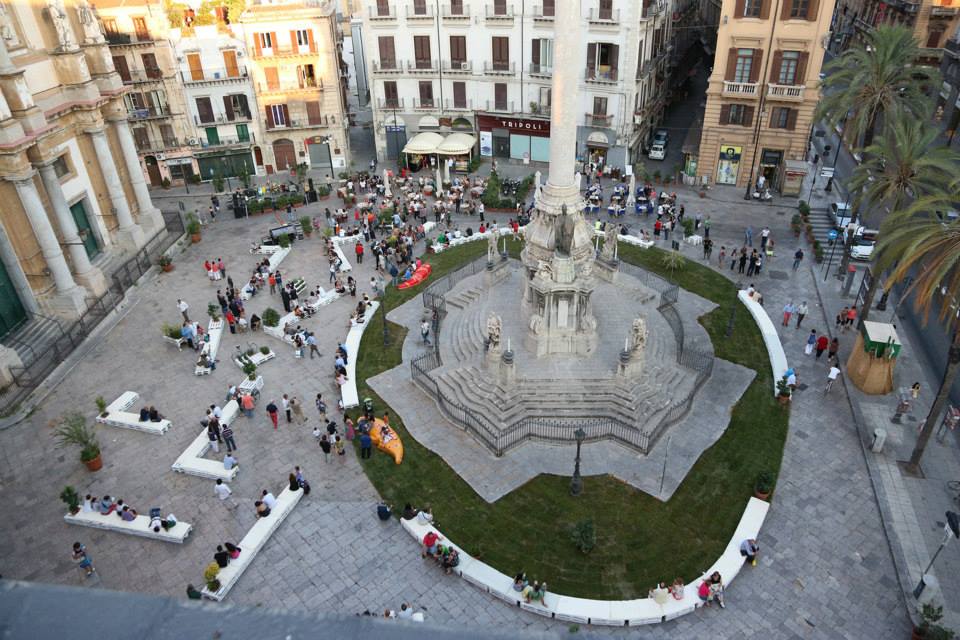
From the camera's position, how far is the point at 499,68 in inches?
2066

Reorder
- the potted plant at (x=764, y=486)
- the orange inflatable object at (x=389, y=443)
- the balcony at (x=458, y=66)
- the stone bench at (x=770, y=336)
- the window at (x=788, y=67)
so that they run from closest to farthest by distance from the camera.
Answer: the potted plant at (x=764, y=486)
the orange inflatable object at (x=389, y=443)
the stone bench at (x=770, y=336)
the window at (x=788, y=67)
the balcony at (x=458, y=66)

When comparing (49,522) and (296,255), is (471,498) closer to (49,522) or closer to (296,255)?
(49,522)

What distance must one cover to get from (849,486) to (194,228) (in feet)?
130

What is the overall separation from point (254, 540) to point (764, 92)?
43.2 m

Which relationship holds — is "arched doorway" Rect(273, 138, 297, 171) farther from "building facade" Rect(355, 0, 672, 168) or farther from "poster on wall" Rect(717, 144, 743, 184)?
"poster on wall" Rect(717, 144, 743, 184)

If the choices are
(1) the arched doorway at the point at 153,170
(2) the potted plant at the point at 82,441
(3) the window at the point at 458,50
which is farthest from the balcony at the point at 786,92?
(1) the arched doorway at the point at 153,170

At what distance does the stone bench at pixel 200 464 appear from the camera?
83.7 feet

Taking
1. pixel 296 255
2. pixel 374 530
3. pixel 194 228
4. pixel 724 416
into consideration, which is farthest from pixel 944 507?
pixel 194 228

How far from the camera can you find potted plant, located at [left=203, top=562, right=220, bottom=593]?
20.8 m

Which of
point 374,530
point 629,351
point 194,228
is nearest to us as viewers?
point 374,530

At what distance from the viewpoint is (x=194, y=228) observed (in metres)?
44.1

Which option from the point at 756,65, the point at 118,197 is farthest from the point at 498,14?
the point at 118,197

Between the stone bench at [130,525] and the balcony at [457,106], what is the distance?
40683mm

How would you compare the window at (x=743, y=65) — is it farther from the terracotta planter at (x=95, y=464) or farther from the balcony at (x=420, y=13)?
the terracotta planter at (x=95, y=464)
